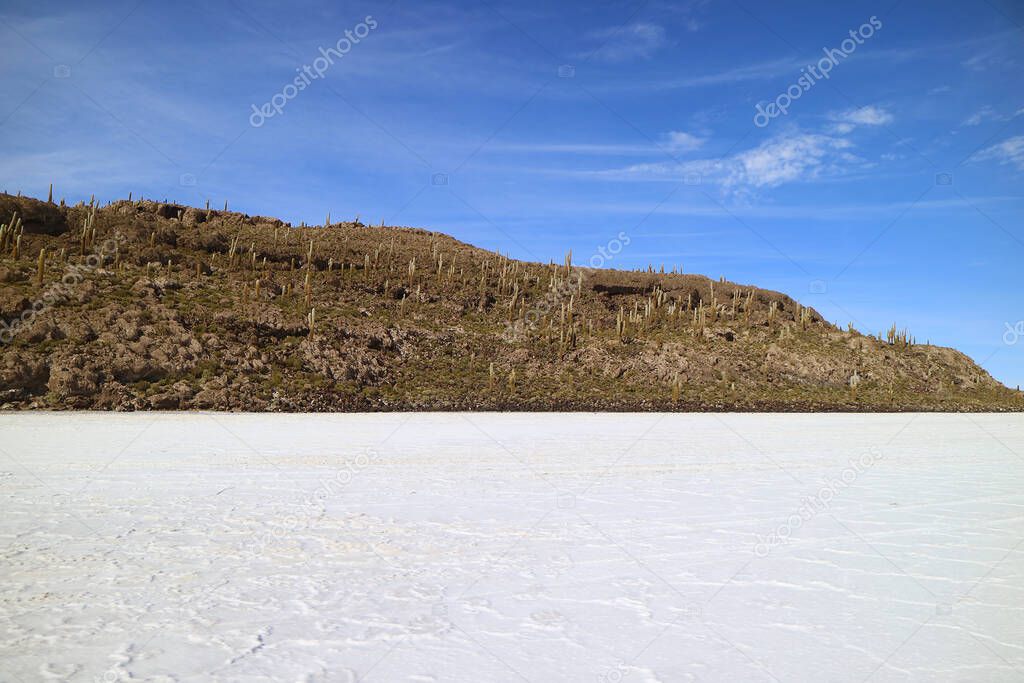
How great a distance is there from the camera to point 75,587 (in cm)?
386

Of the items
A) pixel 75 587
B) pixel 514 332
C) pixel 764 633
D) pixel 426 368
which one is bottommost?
pixel 75 587

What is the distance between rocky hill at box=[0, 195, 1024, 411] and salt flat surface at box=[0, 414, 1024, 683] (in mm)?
12610

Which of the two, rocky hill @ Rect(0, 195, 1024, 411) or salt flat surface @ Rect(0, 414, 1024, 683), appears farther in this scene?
rocky hill @ Rect(0, 195, 1024, 411)

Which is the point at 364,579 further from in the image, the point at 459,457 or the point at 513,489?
the point at 459,457

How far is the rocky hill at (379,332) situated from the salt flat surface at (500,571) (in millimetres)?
12610

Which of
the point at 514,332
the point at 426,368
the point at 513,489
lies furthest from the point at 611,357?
the point at 513,489

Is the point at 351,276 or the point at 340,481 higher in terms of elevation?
the point at 351,276

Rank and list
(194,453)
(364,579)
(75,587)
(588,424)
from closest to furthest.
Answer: (75,587), (364,579), (194,453), (588,424)

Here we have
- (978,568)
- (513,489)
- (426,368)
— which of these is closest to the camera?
(978,568)

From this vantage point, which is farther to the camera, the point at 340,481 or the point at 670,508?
the point at 340,481

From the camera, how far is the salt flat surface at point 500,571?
10.2ft

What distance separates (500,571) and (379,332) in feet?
79.1

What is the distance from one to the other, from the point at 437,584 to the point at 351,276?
29.4 m

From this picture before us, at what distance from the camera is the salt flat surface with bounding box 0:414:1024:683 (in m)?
3.10
